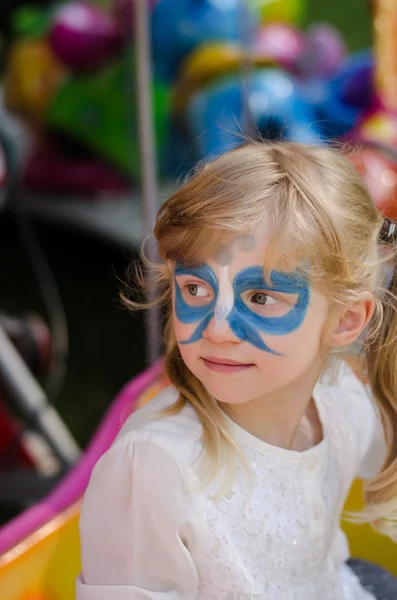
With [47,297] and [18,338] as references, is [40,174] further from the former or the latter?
[18,338]

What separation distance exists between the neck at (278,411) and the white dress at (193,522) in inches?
0.4

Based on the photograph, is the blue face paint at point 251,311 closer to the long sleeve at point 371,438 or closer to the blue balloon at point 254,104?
the long sleeve at point 371,438

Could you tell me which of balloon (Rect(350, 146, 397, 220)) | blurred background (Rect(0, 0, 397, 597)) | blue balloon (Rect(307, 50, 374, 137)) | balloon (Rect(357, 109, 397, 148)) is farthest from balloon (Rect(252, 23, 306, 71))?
balloon (Rect(350, 146, 397, 220))

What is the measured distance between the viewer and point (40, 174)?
10.2ft

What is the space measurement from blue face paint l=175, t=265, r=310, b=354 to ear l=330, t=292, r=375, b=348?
2.1 inches

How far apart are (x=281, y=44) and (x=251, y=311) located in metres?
2.50

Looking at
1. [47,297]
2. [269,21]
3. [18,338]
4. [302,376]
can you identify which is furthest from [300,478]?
[269,21]

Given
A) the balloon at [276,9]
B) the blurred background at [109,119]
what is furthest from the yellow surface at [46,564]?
the balloon at [276,9]

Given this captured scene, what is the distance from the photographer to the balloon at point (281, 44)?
288cm

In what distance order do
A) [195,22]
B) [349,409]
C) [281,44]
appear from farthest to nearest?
[281,44] → [195,22] → [349,409]

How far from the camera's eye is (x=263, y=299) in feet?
2.00

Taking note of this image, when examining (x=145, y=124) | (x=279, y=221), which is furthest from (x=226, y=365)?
(x=145, y=124)

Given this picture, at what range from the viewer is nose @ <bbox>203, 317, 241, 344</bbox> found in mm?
599

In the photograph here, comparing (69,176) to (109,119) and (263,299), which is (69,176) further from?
(263,299)
